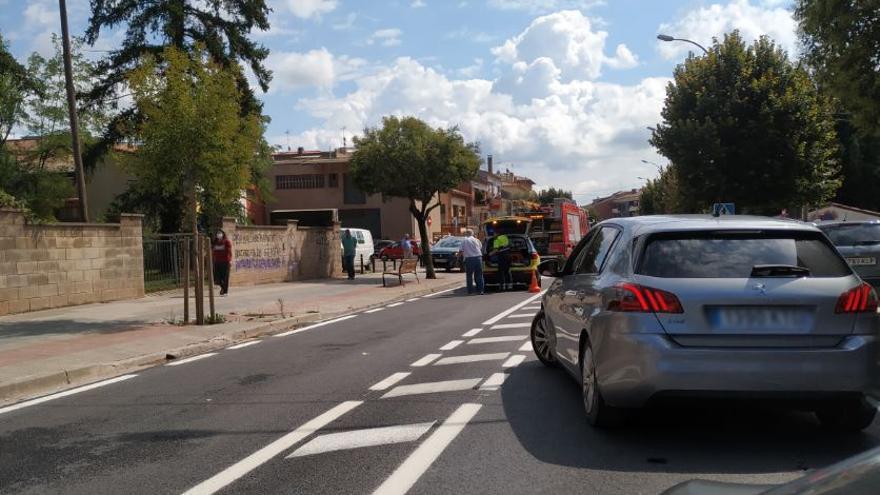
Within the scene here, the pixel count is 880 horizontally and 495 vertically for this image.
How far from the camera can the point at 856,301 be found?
5230 mm

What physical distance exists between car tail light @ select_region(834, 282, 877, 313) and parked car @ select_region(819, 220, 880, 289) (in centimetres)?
871

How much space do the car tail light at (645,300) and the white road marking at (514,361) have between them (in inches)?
140

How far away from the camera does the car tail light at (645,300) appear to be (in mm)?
5238

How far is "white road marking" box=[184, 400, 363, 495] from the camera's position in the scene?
4.72 meters

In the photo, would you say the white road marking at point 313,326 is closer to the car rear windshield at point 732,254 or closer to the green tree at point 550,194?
the car rear windshield at point 732,254

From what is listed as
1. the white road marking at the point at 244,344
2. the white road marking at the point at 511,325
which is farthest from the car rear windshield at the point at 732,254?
the white road marking at the point at 244,344

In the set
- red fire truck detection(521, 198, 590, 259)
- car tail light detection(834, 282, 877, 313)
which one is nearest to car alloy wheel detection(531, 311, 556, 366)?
car tail light detection(834, 282, 877, 313)

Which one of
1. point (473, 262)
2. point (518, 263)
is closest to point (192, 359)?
point (473, 262)

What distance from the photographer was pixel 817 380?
5055mm

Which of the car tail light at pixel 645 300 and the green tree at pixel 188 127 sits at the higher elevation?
the green tree at pixel 188 127

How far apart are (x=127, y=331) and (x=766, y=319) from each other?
10.8 m

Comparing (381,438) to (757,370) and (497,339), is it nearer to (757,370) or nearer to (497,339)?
(757,370)

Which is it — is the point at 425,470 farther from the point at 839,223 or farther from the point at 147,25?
the point at 147,25

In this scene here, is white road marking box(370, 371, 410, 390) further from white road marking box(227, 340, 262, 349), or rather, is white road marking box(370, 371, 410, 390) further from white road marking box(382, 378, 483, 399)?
white road marking box(227, 340, 262, 349)
